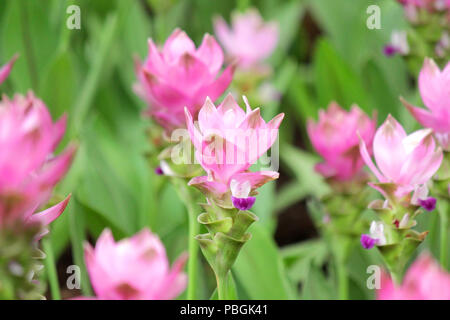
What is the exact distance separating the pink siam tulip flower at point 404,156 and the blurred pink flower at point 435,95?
7 cm

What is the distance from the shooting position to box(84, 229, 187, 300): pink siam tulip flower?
20.7 inches

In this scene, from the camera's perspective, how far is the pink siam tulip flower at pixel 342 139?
0.98m

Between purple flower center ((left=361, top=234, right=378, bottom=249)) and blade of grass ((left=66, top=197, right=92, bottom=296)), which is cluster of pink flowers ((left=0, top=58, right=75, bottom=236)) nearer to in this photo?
purple flower center ((left=361, top=234, right=378, bottom=249))

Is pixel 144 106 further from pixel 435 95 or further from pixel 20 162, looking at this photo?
pixel 20 162

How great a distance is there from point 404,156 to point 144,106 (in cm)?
115

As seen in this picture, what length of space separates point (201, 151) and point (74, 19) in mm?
880

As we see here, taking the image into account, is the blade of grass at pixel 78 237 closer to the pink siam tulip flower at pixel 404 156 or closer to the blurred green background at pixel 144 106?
the blurred green background at pixel 144 106


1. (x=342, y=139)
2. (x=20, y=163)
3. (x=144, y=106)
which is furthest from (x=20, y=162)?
(x=144, y=106)

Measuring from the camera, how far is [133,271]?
0.53 metres

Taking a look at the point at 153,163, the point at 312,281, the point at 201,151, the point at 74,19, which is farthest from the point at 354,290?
the point at 74,19

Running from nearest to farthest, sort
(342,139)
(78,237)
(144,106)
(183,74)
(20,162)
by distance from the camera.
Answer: (20,162) → (183,74) → (342,139) → (78,237) → (144,106)

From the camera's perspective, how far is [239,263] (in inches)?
45.9

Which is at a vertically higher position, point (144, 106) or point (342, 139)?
point (144, 106)
